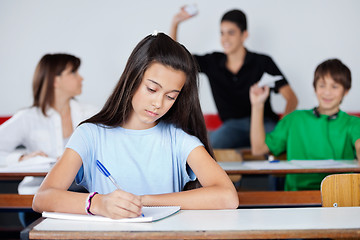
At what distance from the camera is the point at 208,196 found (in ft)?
4.43

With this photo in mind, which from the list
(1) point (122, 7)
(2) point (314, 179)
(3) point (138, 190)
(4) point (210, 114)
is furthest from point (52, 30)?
(3) point (138, 190)

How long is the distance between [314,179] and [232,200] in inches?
54.9

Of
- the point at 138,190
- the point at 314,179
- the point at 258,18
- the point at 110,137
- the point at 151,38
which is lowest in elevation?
the point at 314,179

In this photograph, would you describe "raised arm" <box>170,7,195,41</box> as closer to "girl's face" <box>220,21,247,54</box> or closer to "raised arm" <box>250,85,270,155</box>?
"girl's face" <box>220,21,247,54</box>

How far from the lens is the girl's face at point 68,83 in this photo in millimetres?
3053

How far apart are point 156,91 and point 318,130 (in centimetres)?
154

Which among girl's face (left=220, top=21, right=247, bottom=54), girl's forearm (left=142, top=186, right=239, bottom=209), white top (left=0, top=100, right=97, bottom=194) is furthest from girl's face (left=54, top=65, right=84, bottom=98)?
girl's forearm (left=142, top=186, right=239, bottom=209)

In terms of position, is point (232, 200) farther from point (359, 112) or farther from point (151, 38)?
point (359, 112)

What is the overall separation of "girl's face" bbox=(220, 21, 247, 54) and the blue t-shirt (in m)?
2.25

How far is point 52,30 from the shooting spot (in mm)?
4371

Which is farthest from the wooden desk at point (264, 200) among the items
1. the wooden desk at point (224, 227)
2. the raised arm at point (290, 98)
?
the raised arm at point (290, 98)

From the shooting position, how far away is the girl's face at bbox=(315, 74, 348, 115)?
2.70m

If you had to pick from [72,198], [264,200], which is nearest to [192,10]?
[264,200]

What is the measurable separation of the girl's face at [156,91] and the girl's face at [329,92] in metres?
1.39
